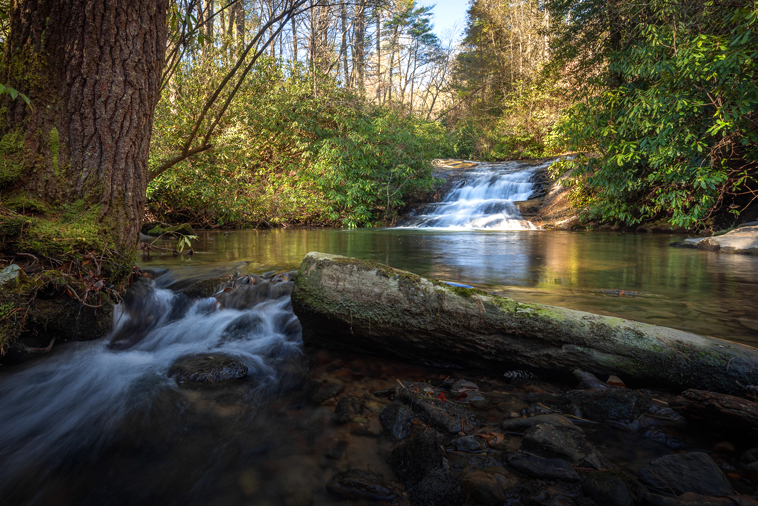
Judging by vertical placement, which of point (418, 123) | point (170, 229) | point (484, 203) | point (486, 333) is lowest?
point (486, 333)

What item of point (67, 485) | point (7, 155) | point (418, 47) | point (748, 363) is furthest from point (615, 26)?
point (418, 47)

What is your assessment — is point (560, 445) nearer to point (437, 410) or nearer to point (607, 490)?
point (607, 490)

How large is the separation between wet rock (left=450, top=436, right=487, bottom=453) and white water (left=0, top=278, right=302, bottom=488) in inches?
54.1

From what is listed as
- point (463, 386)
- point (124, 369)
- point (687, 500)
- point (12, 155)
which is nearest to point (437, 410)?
point (463, 386)

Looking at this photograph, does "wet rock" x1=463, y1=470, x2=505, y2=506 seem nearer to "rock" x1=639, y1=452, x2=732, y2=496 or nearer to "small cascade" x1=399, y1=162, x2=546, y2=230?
"rock" x1=639, y1=452, x2=732, y2=496

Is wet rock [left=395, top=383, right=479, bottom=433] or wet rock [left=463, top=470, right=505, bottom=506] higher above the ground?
wet rock [left=395, top=383, right=479, bottom=433]

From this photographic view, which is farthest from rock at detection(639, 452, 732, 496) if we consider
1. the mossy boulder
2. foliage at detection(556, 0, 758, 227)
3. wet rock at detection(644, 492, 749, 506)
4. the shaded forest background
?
foliage at detection(556, 0, 758, 227)

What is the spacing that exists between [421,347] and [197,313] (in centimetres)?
263

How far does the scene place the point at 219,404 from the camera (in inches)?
97.3

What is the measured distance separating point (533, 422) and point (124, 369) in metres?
2.97

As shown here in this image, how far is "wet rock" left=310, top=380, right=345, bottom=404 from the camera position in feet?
8.18

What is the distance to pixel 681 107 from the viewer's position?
760cm

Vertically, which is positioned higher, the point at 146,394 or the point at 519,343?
the point at 519,343

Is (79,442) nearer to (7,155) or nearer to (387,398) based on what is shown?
(387,398)
